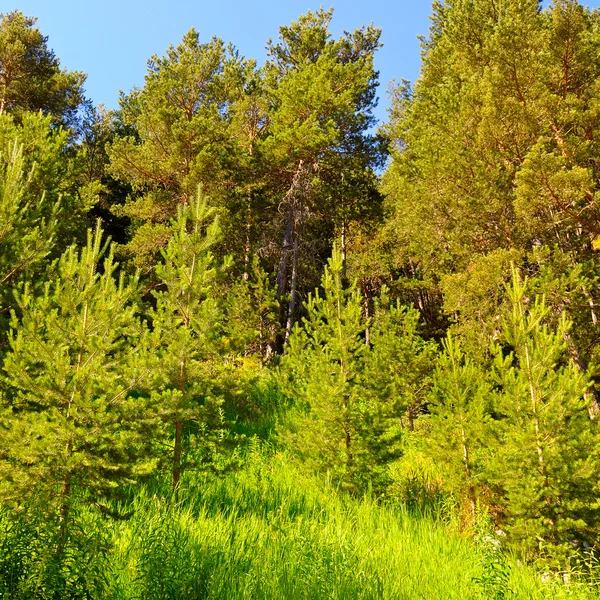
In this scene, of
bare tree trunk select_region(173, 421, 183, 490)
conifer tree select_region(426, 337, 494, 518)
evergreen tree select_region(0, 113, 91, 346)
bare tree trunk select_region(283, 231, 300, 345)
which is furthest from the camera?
bare tree trunk select_region(283, 231, 300, 345)

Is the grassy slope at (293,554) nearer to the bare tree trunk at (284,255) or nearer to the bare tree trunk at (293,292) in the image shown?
the bare tree trunk at (293,292)

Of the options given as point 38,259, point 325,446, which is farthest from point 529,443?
point 38,259

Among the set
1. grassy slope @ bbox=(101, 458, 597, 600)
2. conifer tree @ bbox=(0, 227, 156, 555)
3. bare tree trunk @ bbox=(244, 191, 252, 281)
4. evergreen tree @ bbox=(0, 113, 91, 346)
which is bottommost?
grassy slope @ bbox=(101, 458, 597, 600)

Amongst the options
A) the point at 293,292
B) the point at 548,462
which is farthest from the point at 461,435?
the point at 293,292

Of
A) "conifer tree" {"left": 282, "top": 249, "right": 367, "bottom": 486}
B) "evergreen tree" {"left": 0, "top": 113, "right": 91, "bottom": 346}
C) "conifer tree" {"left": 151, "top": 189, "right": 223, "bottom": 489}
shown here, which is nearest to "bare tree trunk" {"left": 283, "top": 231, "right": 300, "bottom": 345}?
"evergreen tree" {"left": 0, "top": 113, "right": 91, "bottom": 346}

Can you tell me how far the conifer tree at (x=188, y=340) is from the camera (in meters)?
5.78

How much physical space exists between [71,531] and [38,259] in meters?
3.72

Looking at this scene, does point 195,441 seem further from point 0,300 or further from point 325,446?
point 0,300

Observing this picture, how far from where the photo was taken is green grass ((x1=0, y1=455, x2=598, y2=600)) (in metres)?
3.51

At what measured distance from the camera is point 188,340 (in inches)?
231

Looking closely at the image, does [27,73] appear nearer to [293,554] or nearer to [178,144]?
[178,144]

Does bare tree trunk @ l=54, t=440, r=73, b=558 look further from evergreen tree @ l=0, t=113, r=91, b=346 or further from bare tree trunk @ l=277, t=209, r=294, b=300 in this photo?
bare tree trunk @ l=277, t=209, r=294, b=300

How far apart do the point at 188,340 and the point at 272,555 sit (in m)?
2.74

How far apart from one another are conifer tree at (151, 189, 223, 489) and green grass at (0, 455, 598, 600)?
0.89 m
